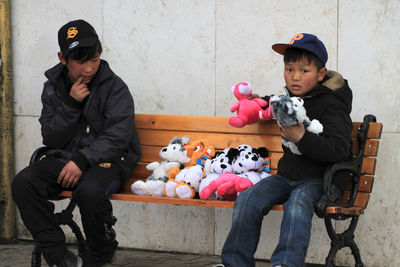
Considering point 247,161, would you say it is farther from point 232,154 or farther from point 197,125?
point 197,125

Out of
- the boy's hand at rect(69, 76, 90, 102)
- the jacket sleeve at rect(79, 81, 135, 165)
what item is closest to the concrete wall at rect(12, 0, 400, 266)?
the jacket sleeve at rect(79, 81, 135, 165)

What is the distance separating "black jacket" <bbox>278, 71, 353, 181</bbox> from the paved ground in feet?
4.39

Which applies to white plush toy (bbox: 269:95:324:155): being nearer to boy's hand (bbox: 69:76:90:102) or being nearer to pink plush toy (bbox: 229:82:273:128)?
pink plush toy (bbox: 229:82:273:128)

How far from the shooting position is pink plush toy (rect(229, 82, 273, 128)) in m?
4.50

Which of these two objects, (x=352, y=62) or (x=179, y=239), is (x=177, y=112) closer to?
(x=179, y=239)

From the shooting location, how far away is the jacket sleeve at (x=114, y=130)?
14.6 ft

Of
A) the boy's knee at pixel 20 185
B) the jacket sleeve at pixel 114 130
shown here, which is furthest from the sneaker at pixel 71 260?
the jacket sleeve at pixel 114 130

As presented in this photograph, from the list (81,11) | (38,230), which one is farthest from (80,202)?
(81,11)

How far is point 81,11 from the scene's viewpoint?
559 cm

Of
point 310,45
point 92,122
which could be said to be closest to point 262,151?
point 310,45

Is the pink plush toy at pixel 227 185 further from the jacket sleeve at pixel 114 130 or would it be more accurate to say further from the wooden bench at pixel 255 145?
the jacket sleeve at pixel 114 130

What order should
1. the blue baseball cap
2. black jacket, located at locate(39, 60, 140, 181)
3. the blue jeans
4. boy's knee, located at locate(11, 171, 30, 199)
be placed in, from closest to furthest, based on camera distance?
the blue jeans < the blue baseball cap < boy's knee, located at locate(11, 171, 30, 199) < black jacket, located at locate(39, 60, 140, 181)

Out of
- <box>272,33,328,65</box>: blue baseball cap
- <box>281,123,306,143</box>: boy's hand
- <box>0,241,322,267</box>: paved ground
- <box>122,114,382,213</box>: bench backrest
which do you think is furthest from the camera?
<box>0,241,322,267</box>: paved ground

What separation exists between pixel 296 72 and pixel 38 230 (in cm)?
196
